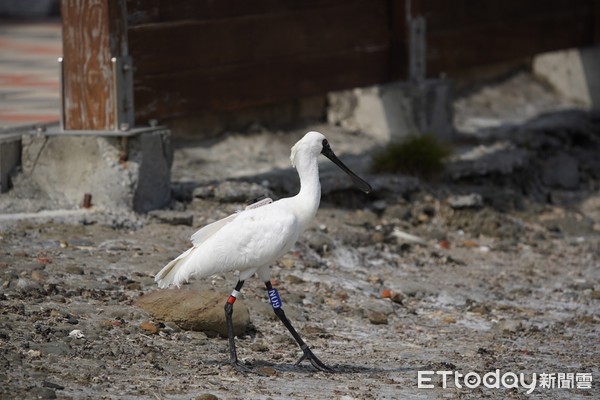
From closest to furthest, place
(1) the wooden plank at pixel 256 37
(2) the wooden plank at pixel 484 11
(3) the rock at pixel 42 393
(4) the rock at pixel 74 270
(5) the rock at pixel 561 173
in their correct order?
(3) the rock at pixel 42 393, (4) the rock at pixel 74 270, (1) the wooden plank at pixel 256 37, (2) the wooden plank at pixel 484 11, (5) the rock at pixel 561 173

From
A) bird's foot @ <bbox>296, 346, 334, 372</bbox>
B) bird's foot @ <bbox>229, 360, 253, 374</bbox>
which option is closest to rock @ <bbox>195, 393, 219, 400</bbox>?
bird's foot @ <bbox>229, 360, 253, 374</bbox>

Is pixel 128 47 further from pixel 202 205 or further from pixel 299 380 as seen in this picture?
pixel 299 380

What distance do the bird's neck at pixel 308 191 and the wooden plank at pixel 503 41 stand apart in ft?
19.6

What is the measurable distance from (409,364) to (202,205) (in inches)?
123

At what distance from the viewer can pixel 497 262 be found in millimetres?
10211

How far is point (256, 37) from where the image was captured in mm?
10695

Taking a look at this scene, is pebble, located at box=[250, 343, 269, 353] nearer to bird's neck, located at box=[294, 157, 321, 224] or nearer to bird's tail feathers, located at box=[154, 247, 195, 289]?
bird's tail feathers, located at box=[154, 247, 195, 289]

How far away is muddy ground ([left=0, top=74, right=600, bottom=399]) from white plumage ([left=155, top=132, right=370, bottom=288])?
523 millimetres

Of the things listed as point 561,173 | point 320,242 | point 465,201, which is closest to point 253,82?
point 320,242

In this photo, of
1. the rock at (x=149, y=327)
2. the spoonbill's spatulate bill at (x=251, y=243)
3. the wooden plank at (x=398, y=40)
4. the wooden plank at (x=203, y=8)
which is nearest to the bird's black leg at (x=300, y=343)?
the spoonbill's spatulate bill at (x=251, y=243)

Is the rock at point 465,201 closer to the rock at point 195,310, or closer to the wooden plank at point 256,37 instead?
the wooden plank at point 256,37

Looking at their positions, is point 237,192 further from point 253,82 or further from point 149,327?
point 149,327

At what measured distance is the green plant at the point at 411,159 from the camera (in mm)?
11359

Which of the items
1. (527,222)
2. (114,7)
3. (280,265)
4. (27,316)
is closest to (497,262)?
(527,222)
